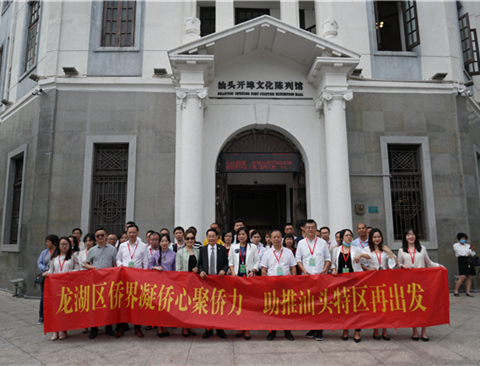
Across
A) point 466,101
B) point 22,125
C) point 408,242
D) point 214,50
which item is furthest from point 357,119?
point 22,125

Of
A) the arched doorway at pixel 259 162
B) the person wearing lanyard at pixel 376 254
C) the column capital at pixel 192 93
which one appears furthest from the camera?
the arched doorway at pixel 259 162

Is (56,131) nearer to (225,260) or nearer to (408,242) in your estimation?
(225,260)

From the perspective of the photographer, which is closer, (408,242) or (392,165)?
(408,242)

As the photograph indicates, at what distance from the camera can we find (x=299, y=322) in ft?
17.9

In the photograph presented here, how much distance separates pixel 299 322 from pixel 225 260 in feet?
5.09

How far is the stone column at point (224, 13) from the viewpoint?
425 inches

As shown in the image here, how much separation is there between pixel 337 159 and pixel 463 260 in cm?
438

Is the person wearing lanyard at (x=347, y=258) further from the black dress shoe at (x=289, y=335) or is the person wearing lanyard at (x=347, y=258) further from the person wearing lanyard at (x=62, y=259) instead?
the person wearing lanyard at (x=62, y=259)

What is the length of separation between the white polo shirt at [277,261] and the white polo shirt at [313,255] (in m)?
0.18

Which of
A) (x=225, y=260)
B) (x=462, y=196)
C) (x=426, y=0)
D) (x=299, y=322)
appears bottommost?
(x=299, y=322)

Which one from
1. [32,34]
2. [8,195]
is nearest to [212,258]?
[8,195]

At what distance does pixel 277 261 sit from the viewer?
5.85m

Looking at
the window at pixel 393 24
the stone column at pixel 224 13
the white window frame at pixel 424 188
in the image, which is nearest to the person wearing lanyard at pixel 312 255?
the white window frame at pixel 424 188

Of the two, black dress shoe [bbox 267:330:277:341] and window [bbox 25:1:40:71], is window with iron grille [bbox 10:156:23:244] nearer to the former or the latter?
window [bbox 25:1:40:71]
